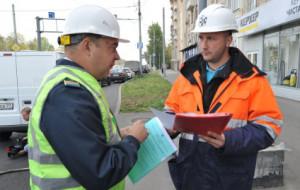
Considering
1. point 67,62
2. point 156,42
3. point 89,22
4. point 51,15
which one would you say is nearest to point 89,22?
point 89,22

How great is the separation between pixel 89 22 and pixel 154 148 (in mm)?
843

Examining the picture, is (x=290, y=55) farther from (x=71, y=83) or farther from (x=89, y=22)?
(x=71, y=83)

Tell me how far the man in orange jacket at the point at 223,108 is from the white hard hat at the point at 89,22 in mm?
891

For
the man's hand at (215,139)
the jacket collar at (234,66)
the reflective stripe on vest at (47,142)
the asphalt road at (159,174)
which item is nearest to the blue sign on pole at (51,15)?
the asphalt road at (159,174)

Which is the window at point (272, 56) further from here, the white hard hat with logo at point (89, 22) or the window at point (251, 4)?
the white hard hat with logo at point (89, 22)

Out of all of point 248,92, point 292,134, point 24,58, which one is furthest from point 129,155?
point 292,134

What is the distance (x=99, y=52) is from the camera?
165 cm

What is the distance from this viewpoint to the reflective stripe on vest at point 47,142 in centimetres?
147

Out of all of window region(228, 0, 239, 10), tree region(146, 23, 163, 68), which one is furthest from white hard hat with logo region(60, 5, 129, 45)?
tree region(146, 23, 163, 68)

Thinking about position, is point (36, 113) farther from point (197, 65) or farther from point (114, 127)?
point (197, 65)

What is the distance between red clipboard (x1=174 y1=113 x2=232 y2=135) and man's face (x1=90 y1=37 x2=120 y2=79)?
19.7 inches

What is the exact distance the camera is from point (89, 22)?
158 centimetres

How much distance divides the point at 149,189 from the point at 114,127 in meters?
2.96

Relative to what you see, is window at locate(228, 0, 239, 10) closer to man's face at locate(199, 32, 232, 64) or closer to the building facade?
the building facade
